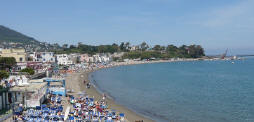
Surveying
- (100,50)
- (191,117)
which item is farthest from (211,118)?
(100,50)

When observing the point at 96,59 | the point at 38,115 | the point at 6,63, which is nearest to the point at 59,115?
the point at 38,115

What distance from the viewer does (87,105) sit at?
2400cm

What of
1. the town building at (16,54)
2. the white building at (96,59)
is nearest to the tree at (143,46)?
the white building at (96,59)

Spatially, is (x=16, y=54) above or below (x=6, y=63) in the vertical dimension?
above

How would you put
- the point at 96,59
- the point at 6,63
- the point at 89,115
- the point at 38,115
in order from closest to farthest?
the point at 38,115
the point at 89,115
the point at 6,63
the point at 96,59

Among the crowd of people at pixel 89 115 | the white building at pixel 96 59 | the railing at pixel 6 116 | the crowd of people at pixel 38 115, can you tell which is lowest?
the crowd of people at pixel 89 115

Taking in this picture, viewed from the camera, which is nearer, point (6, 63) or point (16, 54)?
point (6, 63)

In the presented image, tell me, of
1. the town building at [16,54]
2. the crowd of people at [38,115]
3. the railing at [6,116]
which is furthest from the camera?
the town building at [16,54]

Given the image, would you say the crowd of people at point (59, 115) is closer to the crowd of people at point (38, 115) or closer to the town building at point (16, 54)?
the crowd of people at point (38, 115)

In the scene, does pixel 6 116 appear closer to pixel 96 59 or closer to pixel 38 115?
pixel 38 115

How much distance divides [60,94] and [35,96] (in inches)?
299

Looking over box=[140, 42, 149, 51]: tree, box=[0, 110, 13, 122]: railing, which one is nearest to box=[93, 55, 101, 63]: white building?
box=[140, 42, 149, 51]: tree

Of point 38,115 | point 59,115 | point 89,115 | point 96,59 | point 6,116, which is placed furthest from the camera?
point 96,59

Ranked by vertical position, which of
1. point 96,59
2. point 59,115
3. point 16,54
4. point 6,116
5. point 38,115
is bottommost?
point 59,115
